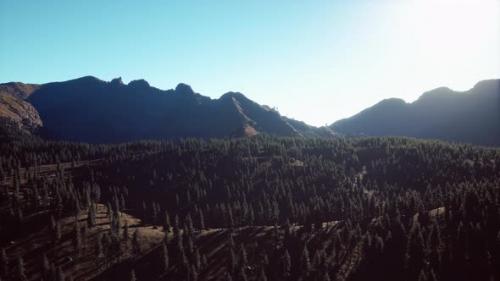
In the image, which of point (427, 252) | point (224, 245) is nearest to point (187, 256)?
point (224, 245)

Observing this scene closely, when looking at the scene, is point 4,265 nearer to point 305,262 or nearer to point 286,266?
point 286,266

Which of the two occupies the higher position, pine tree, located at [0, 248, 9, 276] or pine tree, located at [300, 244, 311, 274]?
pine tree, located at [0, 248, 9, 276]

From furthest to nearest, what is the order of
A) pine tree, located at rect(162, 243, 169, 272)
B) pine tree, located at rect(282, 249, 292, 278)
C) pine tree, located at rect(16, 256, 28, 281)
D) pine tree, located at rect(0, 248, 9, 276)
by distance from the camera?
pine tree, located at rect(162, 243, 169, 272)
pine tree, located at rect(282, 249, 292, 278)
pine tree, located at rect(0, 248, 9, 276)
pine tree, located at rect(16, 256, 28, 281)

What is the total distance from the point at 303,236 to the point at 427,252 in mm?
52885

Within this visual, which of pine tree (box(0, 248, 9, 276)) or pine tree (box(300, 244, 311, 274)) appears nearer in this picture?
pine tree (box(0, 248, 9, 276))

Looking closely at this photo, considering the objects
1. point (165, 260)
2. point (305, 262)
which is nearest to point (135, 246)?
point (165, 260)

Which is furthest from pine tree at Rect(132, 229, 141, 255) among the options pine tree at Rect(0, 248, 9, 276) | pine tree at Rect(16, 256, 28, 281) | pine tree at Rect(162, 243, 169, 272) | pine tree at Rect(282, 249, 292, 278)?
Result: pine tree at Rect(282, 249, 292, 278)

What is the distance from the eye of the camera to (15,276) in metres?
166

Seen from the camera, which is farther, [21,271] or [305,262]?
[305,262]

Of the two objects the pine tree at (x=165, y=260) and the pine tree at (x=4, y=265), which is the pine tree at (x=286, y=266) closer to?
the pine tree at (x=165, y=260)

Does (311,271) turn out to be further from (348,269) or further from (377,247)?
(377,247)

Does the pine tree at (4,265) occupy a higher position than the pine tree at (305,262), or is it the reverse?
the pine tree at (4,265)

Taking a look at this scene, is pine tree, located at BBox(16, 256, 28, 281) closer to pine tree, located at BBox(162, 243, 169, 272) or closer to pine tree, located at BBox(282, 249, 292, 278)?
pine tree, located at BBox(162, 243, 169, 272)

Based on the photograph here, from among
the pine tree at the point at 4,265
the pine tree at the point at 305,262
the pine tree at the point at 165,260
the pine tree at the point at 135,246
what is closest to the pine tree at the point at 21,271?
the pine tree at the point at 4,265
